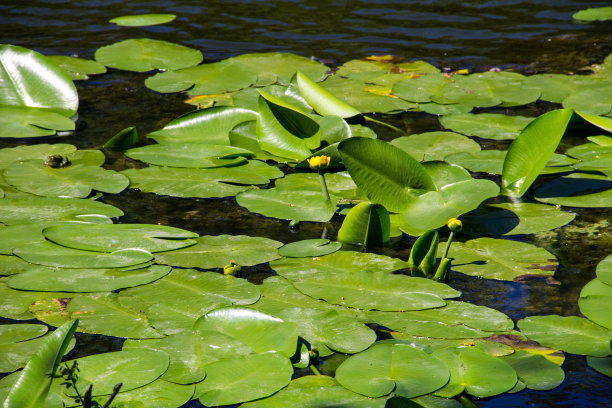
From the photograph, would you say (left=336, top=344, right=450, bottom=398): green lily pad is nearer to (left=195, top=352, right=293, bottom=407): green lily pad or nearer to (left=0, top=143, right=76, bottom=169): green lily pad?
(left=195, top=352, right=293, bottom=407): green lily pad

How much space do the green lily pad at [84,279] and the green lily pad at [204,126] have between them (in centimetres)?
98

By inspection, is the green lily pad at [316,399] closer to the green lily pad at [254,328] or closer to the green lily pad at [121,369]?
the green lily pad at [254,328]

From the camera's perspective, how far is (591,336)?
5.18 feet

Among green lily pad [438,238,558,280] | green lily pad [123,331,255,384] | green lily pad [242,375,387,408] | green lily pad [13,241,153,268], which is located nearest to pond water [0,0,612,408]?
green lily pad [438,238,558,280]

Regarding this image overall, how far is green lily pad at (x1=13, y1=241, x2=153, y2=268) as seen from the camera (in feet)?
6.12

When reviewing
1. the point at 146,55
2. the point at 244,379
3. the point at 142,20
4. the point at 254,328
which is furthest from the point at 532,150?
the point at 142,20

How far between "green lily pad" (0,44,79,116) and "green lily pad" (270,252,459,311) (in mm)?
1632

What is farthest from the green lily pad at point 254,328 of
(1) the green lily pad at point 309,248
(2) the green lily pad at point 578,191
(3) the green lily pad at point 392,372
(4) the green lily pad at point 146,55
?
(4) the green lily pad at point 146,55

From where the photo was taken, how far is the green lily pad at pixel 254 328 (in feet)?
4.99

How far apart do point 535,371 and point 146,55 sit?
2.92 metres

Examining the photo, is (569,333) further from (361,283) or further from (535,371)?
(361,283)

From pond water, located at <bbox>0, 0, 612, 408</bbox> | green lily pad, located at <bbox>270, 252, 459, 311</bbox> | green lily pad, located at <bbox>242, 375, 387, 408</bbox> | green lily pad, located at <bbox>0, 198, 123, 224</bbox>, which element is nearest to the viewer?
green lily pad, located at <bbox>242, 375, 387, 408</bbox>

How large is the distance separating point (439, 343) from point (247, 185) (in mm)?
1094

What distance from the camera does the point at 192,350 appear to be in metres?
1.52
